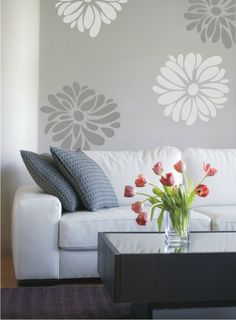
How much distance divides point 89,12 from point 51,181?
5.71 ft

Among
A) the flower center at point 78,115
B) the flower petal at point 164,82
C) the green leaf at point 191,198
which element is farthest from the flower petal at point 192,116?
the green leaf at point 191,198

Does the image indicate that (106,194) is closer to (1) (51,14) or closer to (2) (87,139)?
(2) (87,139)

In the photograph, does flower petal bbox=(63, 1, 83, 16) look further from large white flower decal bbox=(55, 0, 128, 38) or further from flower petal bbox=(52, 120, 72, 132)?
flower petal bbox=(52, 120, 72, 132)

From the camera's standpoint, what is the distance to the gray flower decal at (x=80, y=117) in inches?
168

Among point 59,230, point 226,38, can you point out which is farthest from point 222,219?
point 226,38

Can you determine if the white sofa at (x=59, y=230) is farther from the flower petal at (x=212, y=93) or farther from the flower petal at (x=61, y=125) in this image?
the flower petal at (x=212, y=93)

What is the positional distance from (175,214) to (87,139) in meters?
1.94

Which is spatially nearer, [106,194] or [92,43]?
[106,194]

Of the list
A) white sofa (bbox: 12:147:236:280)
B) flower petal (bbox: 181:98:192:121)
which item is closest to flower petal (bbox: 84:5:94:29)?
flower petal (bbox: 181:98:192:121)

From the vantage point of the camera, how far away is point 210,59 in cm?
442

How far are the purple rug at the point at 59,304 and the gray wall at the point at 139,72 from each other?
156 cm

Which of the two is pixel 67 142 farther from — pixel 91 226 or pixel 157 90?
pixel 91 226

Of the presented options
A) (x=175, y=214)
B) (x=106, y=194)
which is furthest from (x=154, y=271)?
(x=106, y=194)

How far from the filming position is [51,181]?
3.22 m
